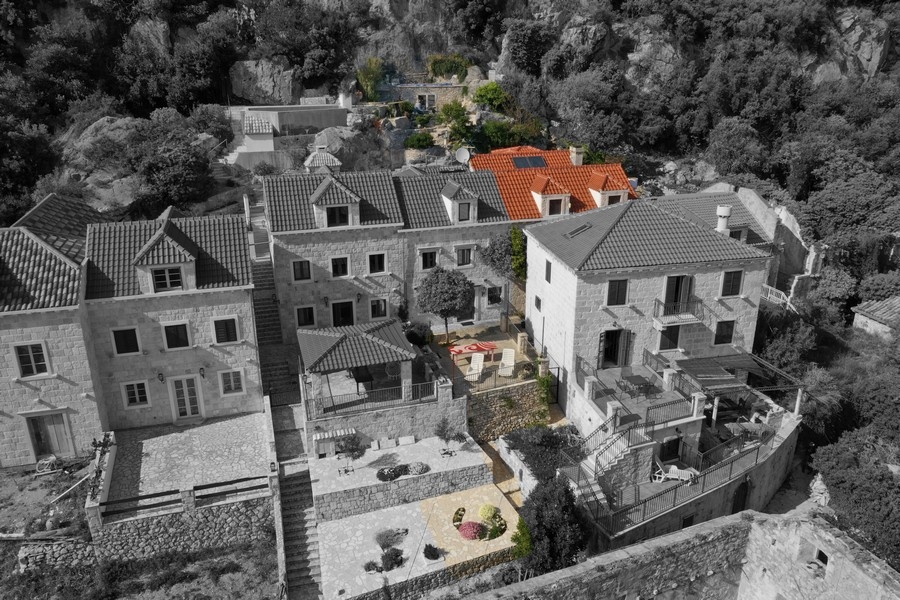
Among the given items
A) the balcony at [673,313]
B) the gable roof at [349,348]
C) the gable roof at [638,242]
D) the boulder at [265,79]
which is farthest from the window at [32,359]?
the boulder at [265,79]

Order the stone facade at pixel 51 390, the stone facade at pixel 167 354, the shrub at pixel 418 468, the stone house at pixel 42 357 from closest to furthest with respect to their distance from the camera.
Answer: the stone house at pixel 42 357, the stone facade at pixel 51 390, the shrub at pixel 418 468, the stone facade at pixel 167 354

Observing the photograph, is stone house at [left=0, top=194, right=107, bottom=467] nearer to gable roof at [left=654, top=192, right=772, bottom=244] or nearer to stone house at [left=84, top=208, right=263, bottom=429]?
stone house at [left=84, top=208, right=263, bottom=429]

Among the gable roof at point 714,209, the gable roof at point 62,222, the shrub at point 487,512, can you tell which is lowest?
the shrub at point 487,512

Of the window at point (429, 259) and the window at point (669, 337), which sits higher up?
the window at point (429, 259)

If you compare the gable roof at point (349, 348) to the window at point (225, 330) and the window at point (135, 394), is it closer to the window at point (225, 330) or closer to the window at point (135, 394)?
the window at point (225, 330)

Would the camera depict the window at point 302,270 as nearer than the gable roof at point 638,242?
No

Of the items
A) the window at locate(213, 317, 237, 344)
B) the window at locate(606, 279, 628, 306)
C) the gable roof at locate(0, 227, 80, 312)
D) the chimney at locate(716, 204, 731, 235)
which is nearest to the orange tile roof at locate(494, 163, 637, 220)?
the chimney at locate(716, 204, 731, 235)

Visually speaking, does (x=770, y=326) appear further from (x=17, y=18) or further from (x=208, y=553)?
(x=17, y=18)
